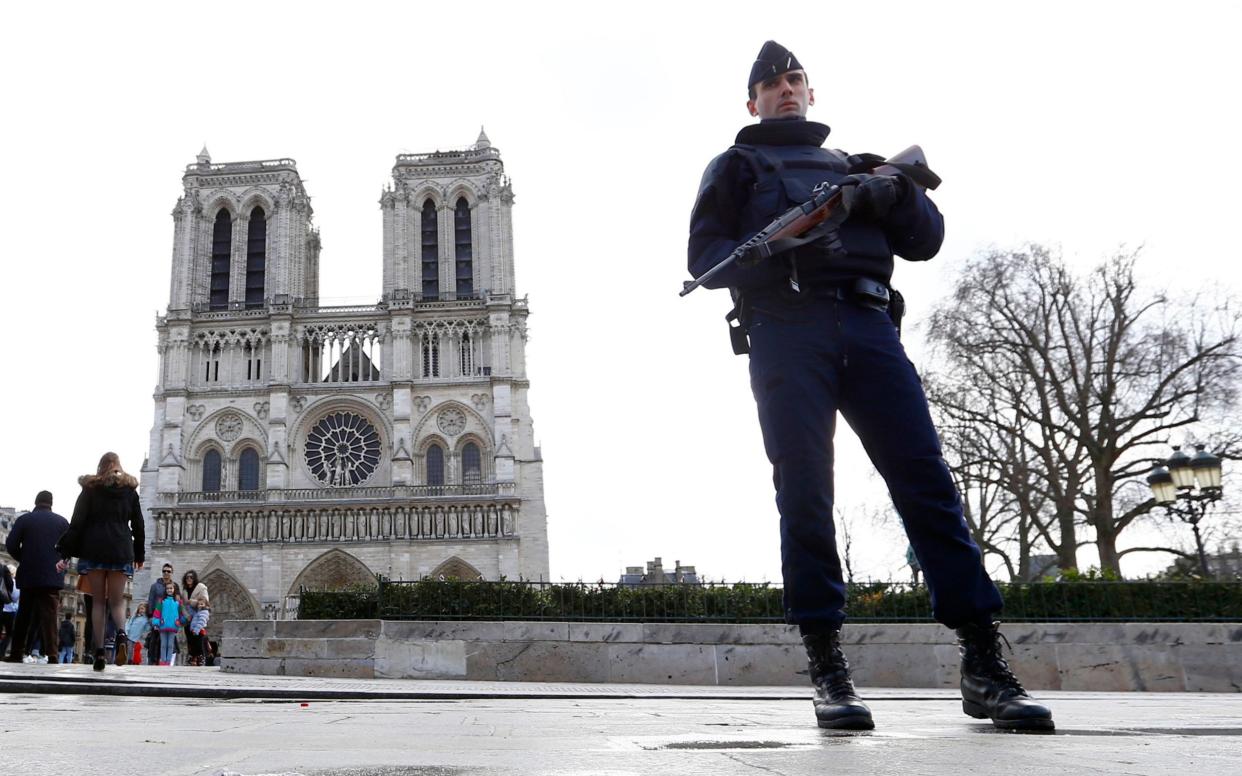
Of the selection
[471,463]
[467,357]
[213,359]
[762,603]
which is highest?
[213,359]

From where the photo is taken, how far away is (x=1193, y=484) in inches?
431

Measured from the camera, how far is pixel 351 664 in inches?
384

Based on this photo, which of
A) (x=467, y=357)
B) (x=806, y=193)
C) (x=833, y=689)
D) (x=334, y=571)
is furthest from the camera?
(x=467, y=357)

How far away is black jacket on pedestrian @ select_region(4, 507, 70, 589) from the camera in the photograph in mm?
8438

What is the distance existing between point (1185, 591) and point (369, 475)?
31.6m

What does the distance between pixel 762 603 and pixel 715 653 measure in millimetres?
716

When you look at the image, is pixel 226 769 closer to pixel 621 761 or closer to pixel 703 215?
pixel 621 761

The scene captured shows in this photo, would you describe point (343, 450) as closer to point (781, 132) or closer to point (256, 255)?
point (256, 255)

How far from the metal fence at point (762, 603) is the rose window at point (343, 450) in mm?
28407

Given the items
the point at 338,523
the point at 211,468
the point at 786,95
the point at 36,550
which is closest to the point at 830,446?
the point at 786,95

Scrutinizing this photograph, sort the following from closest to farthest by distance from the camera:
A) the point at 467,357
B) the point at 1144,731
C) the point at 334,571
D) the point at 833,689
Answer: the point at 1144,731, the point at 833,689, the point at 334,571, the point at 467,357

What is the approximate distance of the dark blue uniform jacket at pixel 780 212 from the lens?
303 cm

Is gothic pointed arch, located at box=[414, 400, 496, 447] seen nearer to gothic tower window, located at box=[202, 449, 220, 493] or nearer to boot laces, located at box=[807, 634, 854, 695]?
gothic tower window, located at box=[202, 449, 220, 493]

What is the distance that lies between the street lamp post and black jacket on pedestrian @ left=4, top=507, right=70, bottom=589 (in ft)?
34.2
